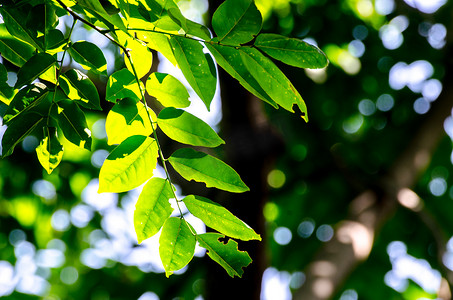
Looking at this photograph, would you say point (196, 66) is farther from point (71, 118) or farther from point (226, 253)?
point (226, 253)

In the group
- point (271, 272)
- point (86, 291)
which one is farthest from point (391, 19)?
point (86, 291)

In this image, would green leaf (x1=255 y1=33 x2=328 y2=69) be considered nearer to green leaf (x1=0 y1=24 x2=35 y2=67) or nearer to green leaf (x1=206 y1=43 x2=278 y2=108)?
green leaf (x1=206 y1=43 x2=278 y2=108)

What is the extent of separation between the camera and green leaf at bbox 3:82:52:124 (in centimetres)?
86

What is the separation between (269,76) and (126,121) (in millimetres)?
310

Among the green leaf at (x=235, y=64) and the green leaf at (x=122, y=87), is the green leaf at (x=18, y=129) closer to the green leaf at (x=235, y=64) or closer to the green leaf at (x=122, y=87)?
the green leaf at (x=122, y=87)

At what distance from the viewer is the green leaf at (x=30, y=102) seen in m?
0.86

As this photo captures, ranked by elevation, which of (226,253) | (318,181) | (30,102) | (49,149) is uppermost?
(30,102)

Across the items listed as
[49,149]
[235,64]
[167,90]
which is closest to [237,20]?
[235,64]

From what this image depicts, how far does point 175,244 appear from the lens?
94 centimetres

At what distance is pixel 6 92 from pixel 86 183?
11.9ft

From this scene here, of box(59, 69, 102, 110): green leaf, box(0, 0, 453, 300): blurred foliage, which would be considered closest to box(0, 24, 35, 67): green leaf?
box(59, 69, 102, 110): green leaf

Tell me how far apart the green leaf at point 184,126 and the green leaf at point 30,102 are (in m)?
0.23

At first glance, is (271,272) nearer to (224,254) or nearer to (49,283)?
(49,283)

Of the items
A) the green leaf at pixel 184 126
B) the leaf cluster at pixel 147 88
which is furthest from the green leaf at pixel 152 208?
the green leaf at pixel 184 126
